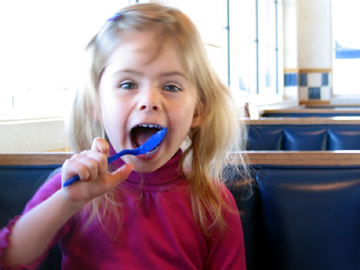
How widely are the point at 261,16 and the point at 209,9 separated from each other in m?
2.72

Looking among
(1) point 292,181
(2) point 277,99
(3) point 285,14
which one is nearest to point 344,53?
(3) point 285,14

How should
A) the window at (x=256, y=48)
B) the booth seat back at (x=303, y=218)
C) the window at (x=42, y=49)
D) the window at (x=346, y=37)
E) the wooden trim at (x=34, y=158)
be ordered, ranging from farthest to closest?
the window at (x=346, y=37), the window at (x=256, y=48), the window at (x=42, y=49), the wooden trim at (x=34, y=158), the booth seat back at (x=303, y=218)

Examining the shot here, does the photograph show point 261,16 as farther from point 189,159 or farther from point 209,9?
point 189,159

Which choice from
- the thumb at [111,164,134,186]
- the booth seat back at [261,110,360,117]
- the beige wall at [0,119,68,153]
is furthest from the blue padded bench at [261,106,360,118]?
the thumb at [111,164,134,186]

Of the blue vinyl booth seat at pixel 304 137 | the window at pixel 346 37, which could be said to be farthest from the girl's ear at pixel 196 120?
the window at pixel 346 37

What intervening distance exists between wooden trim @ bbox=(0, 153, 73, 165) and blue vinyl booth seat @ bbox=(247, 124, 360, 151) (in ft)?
5.18

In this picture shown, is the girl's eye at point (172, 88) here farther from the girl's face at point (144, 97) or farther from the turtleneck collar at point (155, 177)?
the turtleneck collar at point (155, 177)

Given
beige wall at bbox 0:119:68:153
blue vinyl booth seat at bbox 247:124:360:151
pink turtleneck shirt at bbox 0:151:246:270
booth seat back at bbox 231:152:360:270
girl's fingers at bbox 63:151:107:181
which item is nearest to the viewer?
girl's fingers at bbox 63:151:107:181

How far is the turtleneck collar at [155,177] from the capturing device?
98cm

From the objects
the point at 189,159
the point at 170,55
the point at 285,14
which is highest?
the point at 285,14

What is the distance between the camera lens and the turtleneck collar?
976 millimetres

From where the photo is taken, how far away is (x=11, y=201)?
44.4 inches

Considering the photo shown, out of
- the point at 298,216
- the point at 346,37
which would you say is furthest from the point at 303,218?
the point at 346,37

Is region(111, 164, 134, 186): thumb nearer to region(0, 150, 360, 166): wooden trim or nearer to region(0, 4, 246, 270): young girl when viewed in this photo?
region(0, 4, 246, 270): young girl
